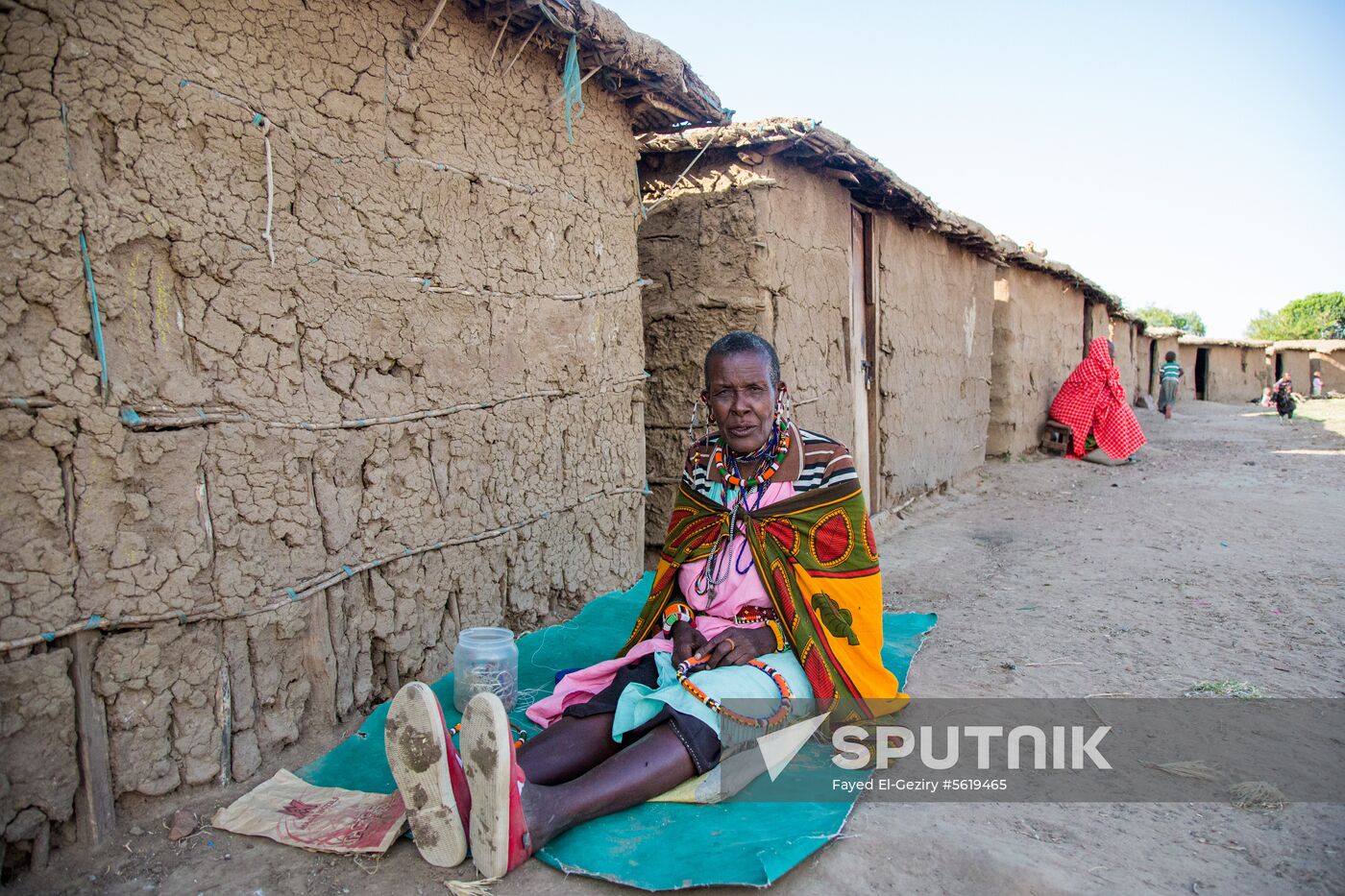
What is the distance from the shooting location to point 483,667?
3068mm

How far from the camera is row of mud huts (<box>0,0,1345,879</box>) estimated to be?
7.27ft

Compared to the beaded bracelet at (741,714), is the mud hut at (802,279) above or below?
above

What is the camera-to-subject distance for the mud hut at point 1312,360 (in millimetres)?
26656

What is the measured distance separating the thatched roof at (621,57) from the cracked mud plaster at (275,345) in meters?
0.15

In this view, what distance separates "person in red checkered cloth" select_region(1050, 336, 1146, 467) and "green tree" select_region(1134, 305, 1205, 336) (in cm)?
4194

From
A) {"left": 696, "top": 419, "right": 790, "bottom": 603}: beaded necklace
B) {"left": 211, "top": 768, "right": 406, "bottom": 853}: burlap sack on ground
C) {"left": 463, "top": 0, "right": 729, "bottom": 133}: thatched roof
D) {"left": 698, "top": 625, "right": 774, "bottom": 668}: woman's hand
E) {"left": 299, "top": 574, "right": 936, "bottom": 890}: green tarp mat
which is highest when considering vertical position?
{"left": 463, "top": 0, "right": 729, "bottom": 133}: thatched roof

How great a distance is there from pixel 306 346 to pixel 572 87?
1.73 meters

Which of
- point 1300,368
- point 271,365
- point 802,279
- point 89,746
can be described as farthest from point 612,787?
point 1300,368

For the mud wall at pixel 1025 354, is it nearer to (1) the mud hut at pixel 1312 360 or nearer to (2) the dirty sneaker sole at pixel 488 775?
(2) the dirty sneaker sole at pixel 488 775

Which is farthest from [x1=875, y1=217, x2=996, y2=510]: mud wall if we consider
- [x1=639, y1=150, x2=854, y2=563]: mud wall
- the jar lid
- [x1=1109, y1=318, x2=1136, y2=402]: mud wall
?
[x1=1109, y1=318, x2=1136, y2=402]: mud wall

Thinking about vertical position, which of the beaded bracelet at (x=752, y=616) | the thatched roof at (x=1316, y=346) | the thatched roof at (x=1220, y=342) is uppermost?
the thatched roof at (x=1220, y=342)

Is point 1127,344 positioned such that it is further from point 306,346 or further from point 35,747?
point 35,747

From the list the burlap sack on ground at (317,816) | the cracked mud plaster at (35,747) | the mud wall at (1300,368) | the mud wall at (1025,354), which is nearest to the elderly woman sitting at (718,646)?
the burlap sack on ground at (317,816)

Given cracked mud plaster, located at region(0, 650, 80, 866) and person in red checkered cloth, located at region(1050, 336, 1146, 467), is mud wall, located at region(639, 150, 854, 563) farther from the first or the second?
person in red checkered cloth, located at region(1050, 336, 1146, 467)
